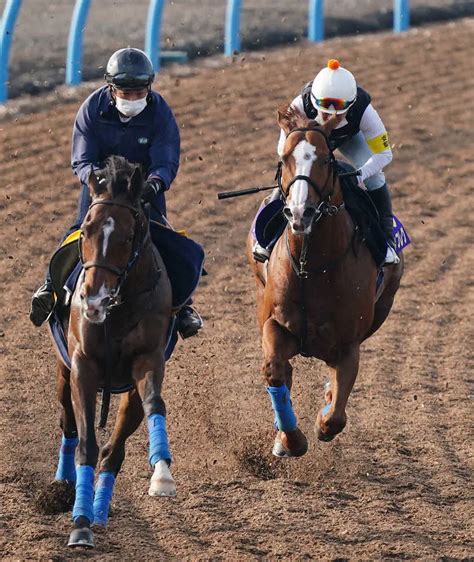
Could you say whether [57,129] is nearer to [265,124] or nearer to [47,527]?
[265,124]

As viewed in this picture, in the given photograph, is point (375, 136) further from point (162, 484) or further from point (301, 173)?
point (162, 484)

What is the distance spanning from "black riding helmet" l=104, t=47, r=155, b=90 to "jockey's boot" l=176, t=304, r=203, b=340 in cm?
130

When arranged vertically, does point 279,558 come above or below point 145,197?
below

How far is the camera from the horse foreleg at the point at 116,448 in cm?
712

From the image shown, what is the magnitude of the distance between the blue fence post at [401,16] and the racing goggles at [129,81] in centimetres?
1327

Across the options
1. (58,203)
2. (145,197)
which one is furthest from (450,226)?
(145,197)

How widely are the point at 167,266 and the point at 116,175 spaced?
99 centimetres

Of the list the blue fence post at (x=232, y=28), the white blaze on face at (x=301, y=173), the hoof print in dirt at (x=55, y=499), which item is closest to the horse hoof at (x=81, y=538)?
the hoof print in dirt at (x=55, y=499)

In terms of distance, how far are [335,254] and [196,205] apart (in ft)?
20.9

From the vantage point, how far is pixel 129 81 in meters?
7.34

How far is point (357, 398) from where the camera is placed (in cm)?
996

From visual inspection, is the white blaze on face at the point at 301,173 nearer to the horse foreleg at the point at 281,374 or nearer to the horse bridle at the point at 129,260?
the horse bridle at the point at 129,260

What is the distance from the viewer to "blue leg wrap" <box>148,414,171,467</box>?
6.56 meters

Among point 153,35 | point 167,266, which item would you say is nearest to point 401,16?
point 153,35
